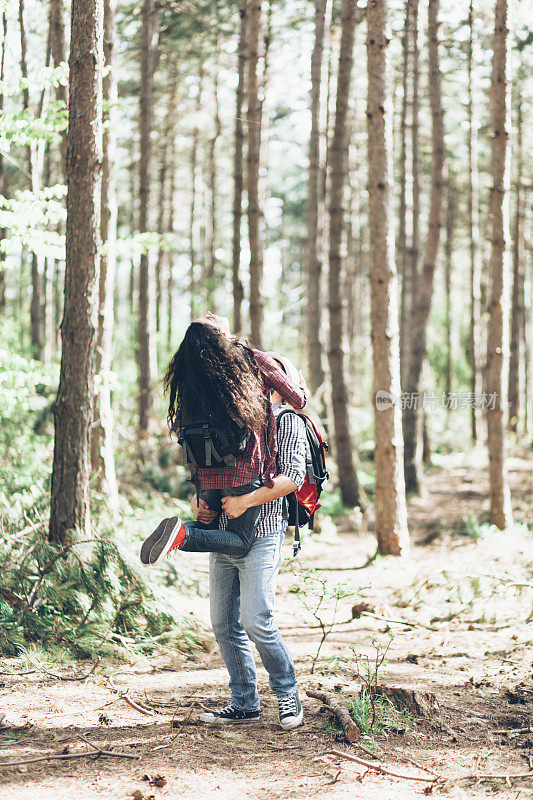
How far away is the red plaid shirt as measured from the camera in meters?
3.87

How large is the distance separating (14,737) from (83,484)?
7.55 feet

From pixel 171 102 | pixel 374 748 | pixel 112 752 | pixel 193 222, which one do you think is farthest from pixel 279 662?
pixel 193 222

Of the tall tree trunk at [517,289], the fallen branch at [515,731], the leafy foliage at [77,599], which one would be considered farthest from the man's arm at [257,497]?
the tall tree trunk at [517,289]

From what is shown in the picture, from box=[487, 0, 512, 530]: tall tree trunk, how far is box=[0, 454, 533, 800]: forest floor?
111 inches

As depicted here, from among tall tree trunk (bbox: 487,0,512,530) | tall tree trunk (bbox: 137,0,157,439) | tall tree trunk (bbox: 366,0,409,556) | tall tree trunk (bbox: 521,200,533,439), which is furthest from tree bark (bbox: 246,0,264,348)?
tall tree trunk (bbox: 521,200,533,439)

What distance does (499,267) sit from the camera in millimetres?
10352

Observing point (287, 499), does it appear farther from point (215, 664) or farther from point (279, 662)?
point (215, 664)

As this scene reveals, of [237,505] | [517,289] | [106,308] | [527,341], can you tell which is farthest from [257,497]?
[527,341]

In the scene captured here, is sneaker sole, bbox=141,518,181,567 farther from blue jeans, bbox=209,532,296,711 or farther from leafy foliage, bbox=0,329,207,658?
leafy foliage, bbox=0,329,207,658

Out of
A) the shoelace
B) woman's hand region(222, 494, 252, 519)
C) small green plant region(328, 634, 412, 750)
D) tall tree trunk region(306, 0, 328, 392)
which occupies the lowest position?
small green plant region(328, 634, 412, 750)

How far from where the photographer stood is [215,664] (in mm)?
5586

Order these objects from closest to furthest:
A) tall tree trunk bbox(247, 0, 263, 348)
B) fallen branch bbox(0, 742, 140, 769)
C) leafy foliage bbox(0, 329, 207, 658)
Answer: fallen branch bbox(0, 742, 140, 769) < leafy foliage bbox(0, 329, 207, 658) < tall tree trunk bbox(247, 0, 263, 348)

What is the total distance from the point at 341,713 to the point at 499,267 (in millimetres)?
7658

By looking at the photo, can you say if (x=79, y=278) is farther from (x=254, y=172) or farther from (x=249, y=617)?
(x=254, y=172)
